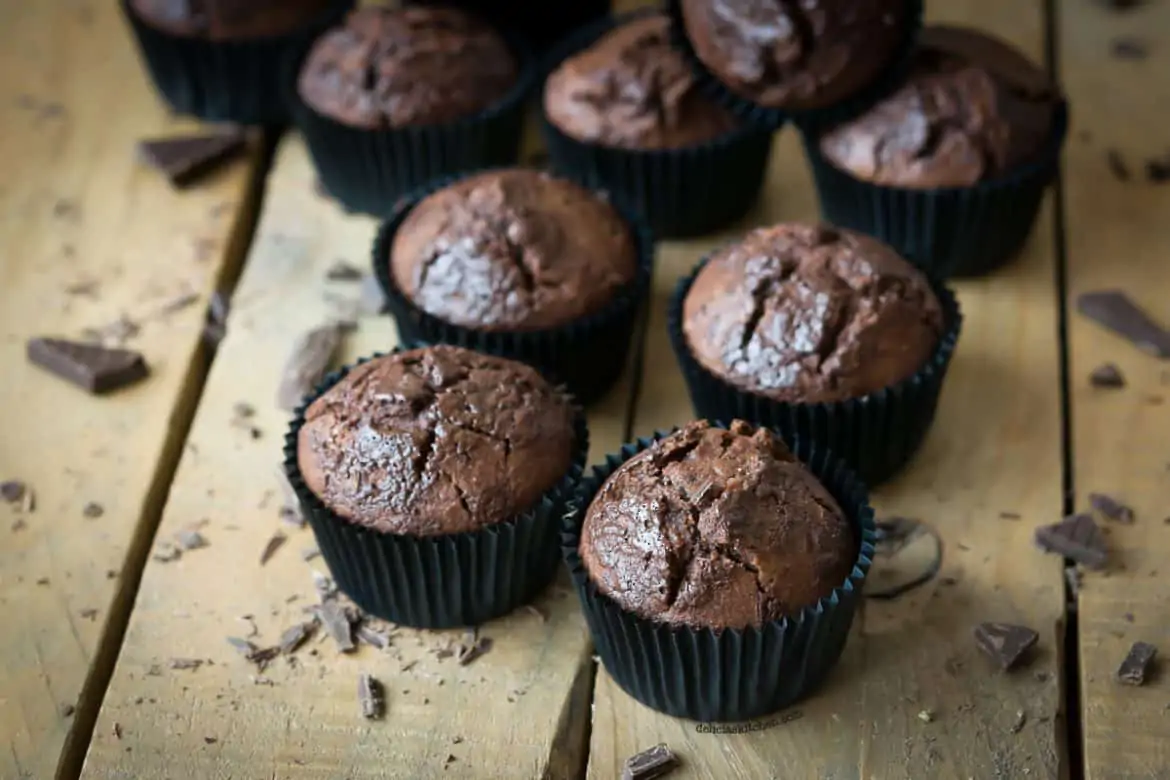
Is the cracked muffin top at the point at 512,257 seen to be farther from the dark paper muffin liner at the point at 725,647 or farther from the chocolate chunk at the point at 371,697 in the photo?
the chocolate chunk at the point at 371,697

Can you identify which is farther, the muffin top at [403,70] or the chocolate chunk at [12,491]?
the muffin top at [403,70]

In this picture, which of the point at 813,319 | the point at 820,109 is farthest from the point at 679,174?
the point at 813,319

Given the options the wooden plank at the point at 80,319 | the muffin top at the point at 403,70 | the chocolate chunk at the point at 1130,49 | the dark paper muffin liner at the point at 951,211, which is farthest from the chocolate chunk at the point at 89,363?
the chocolate chunk at the point at 1130,49

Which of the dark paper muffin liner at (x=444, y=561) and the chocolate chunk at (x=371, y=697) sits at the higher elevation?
the dark paper muffin liner at (x=444, y=561)

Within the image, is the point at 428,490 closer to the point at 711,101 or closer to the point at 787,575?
the point at 787,575

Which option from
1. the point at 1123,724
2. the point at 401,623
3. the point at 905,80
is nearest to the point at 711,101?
the point at 905,80

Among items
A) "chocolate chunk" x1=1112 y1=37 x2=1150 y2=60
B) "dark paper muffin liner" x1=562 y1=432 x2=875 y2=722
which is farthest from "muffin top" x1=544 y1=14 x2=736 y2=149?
"chocolate chunk" x1=1112 y1=37 x2=1150 y2=60

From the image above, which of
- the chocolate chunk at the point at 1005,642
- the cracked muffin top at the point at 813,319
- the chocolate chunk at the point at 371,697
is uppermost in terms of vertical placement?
the cracked muffin top at the point at 813,319

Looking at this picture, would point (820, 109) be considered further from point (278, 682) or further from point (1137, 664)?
point (278, 682)

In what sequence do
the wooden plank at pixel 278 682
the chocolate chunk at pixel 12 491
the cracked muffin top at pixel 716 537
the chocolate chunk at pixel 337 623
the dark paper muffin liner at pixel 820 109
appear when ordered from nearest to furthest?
1. the cracked muffin top at pixel 716 537
2. the wooden plank at pixel 278 682
3. the chocolate chunk at pixel 337 623
4. the chocolate chunk at pixel 12 491
5. the dark paper muffin liner at pixel 820 109
